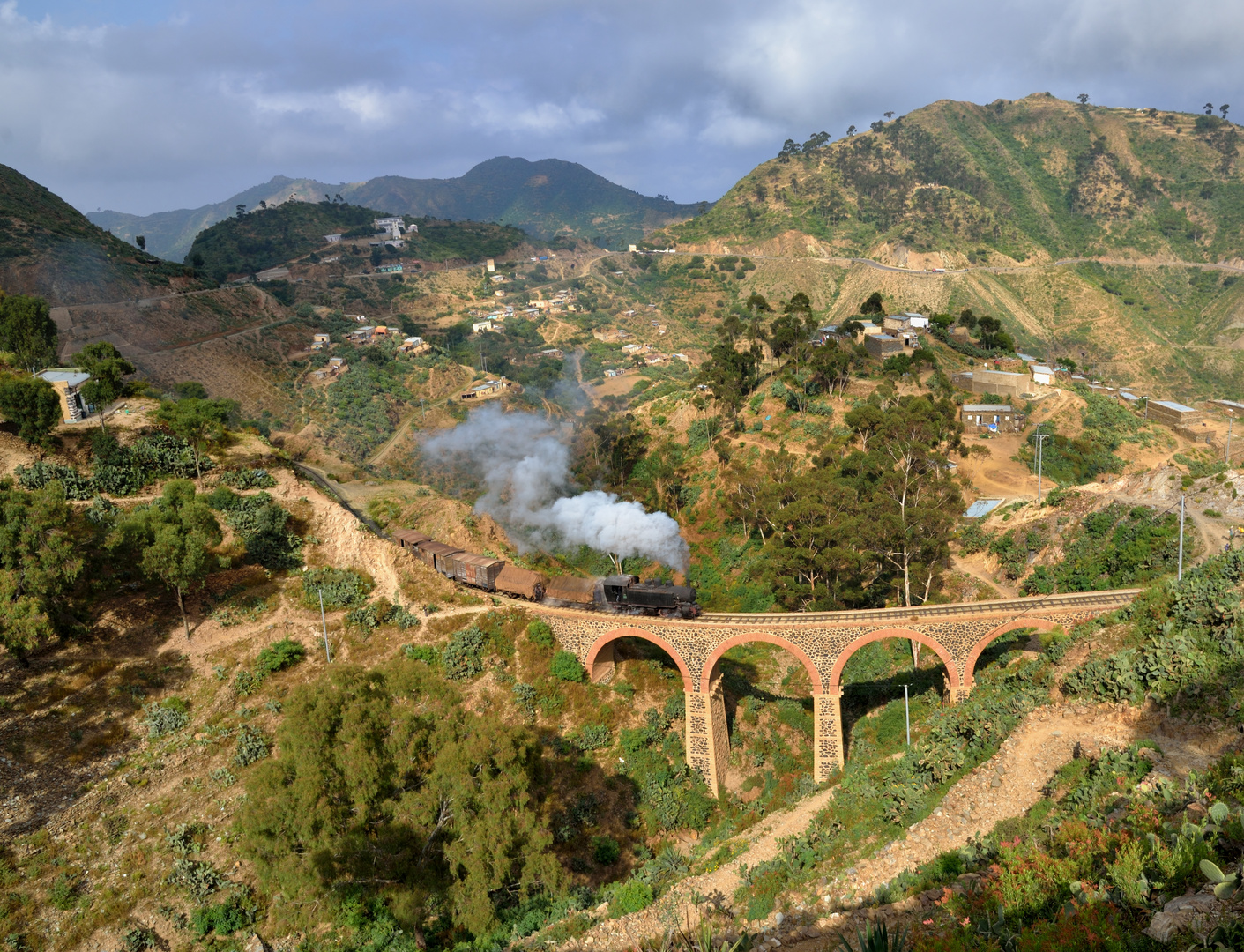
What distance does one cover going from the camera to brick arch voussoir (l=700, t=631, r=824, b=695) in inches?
1097

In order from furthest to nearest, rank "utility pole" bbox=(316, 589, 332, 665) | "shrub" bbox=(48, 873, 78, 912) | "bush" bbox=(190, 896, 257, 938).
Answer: "utility pole" bbox=(316, 589, 332, 665) < "bush" bbox=(190, 896, 257, 938) < "shrub" bbox=(48, 873, 78, 912)

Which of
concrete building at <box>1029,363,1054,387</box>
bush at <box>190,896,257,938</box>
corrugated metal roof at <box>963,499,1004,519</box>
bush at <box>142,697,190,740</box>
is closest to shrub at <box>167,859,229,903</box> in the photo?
bush at <box>190,896,257,938</box>

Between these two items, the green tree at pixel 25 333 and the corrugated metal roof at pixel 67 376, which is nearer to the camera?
the corrugated metal roof at pixel 67 376

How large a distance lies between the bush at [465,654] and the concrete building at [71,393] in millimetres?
22245

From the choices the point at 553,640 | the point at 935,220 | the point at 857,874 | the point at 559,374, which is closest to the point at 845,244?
the point at 935,220

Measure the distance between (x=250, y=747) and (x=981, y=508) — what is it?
40.9 m

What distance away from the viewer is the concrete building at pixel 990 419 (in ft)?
183

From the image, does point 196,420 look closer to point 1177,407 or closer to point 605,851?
point 605,851

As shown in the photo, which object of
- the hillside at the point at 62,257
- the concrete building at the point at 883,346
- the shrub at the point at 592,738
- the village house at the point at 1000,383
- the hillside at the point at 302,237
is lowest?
the shrub at the point at 592,738

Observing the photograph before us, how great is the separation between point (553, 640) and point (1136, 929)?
23135mm

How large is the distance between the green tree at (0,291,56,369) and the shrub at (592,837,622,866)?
4313cm

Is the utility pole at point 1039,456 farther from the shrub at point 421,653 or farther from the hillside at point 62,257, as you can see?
the hillside at point 62,257

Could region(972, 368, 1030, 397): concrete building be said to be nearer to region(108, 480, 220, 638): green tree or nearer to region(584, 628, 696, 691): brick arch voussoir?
region(584, 628, 696, 691): brick arch voussoir

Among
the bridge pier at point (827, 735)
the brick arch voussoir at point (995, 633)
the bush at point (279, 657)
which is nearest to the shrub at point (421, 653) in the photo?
the bush at point (279, 657)
